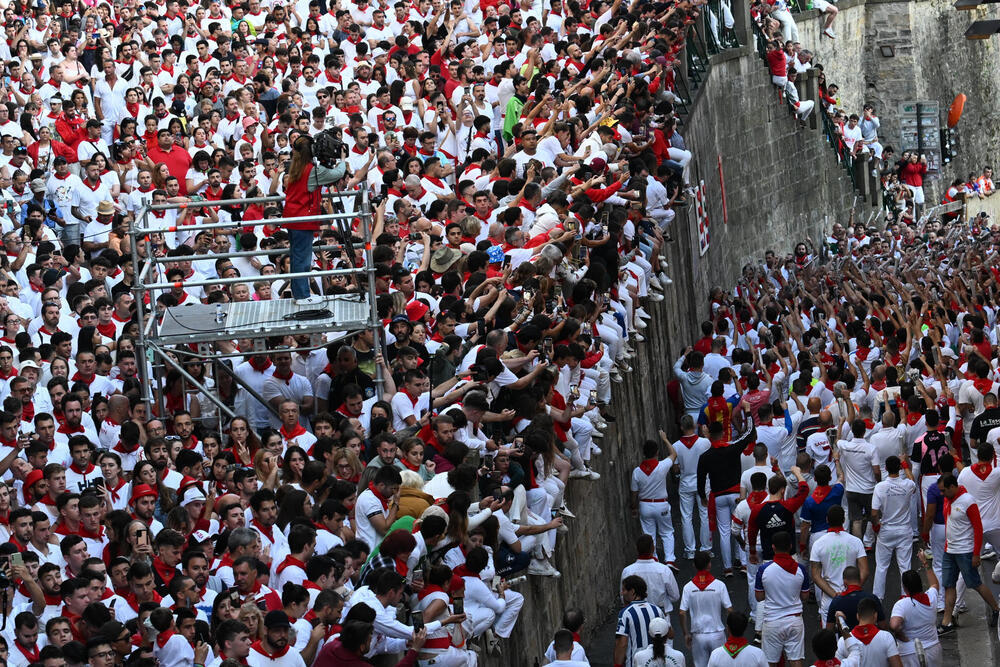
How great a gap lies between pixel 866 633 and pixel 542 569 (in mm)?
2551

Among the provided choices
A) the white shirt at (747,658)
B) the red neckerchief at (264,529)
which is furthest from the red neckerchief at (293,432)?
the white shirt at (747,658)

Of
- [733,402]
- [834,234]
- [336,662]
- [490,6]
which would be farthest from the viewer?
[834,234]

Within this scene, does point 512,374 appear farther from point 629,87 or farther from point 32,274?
point 629,87

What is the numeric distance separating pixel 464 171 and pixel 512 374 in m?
5.23

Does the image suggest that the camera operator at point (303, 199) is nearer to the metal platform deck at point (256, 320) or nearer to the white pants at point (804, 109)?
the metal platform deck at point (256, 320)

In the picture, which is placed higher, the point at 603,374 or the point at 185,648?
the point at 603,374

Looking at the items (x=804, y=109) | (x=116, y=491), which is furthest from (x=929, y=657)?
(x=804, y=109)

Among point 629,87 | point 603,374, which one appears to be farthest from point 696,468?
point 629,87

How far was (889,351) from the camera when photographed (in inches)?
816

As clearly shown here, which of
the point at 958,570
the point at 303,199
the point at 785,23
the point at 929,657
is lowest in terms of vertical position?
the point at 929,657

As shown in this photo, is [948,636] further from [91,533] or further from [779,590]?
[91,533]

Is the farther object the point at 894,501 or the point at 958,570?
the point at 894,501

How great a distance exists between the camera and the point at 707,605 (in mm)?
14133

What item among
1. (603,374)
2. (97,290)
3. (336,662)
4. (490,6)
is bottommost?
(336,662)
